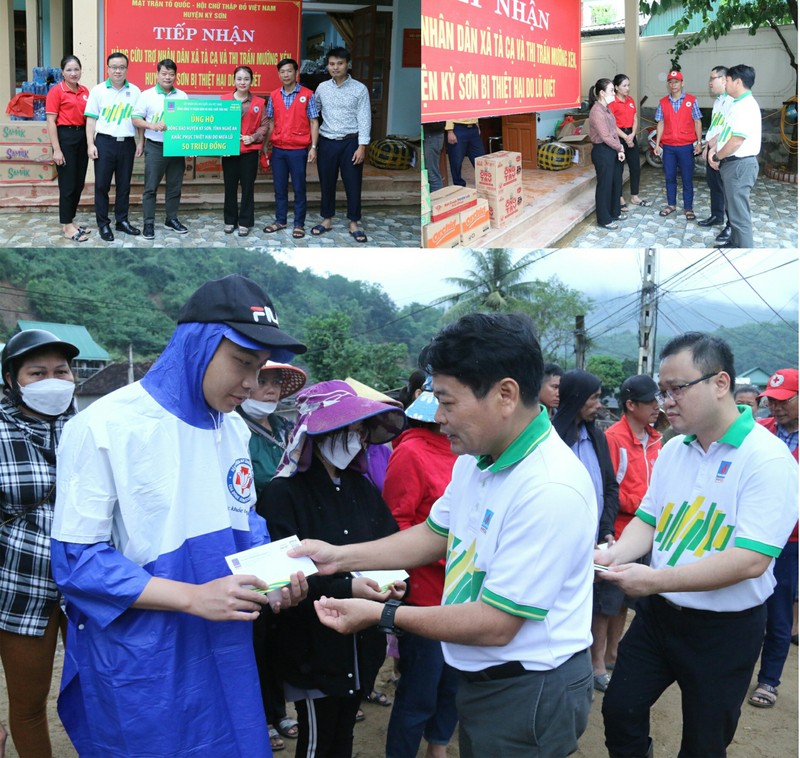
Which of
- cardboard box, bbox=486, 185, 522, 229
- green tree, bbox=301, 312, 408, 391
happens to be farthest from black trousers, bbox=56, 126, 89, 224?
cardboard box, bbox=486, 185, 522, 229

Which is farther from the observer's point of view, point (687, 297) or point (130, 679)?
point (687, 297)

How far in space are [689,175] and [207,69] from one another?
520 centimetres

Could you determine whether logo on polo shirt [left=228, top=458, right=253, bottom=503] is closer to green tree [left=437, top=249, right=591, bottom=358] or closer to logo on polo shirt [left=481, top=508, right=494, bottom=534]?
logo on polo shirt [left=481, top=508, right=494, bottom=534]

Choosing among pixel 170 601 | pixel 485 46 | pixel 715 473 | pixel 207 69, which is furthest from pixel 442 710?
pixel 207 69

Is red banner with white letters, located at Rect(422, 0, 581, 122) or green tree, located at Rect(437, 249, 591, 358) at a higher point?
red banner with white letters, located at Rect(422, 0, 581, 122)

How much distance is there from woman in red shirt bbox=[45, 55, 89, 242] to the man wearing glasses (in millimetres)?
6241

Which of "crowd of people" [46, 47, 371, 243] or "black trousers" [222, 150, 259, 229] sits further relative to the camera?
"black trousers" [222, 150, 259, 229]

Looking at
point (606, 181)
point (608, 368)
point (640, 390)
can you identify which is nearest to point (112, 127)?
point (606, 181)

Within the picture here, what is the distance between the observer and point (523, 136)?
1128cm

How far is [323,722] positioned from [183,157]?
Result: 6.28 metres

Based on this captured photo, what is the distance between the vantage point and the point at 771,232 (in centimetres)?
868

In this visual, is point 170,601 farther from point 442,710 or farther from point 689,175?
point 689,175

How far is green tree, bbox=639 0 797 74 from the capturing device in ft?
29.3

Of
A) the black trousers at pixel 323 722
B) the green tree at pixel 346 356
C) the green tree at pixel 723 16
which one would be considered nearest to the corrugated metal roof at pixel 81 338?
the green tree at pixel 346 356
